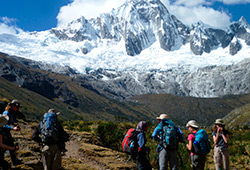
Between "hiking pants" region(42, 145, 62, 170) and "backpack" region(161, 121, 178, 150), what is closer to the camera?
"hiking pants" region(42, 145, 62, 170)

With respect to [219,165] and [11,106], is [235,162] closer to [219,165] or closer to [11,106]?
[219,165]

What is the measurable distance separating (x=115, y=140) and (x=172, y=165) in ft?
37.6

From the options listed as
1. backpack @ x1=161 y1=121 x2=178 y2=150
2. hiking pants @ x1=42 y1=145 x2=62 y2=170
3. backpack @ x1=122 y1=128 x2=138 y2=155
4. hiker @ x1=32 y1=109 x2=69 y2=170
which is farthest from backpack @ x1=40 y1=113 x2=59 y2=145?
backpack @ x1=161 y1=121 x2=178 y2=150

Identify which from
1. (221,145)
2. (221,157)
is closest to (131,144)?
(221,145)

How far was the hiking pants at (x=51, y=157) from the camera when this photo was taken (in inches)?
395

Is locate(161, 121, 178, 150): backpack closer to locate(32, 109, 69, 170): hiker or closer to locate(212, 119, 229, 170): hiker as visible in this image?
locate(212, 119, 229, 170): hiker

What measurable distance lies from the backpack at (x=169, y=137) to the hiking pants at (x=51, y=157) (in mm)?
4793

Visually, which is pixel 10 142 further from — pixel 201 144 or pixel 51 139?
pixel 201 144

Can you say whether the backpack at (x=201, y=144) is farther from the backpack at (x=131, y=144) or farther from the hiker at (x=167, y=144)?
the backpack at (x=131, y=144)

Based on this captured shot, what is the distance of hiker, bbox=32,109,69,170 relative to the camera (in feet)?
32.4

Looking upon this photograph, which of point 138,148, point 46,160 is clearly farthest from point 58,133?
point 138,148

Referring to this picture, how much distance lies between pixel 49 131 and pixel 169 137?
5273 mm

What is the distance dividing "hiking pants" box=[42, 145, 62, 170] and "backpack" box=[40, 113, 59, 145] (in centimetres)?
29

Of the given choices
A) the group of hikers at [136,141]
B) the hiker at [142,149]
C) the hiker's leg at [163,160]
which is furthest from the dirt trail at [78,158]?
the hiker's leg at [163,160]
